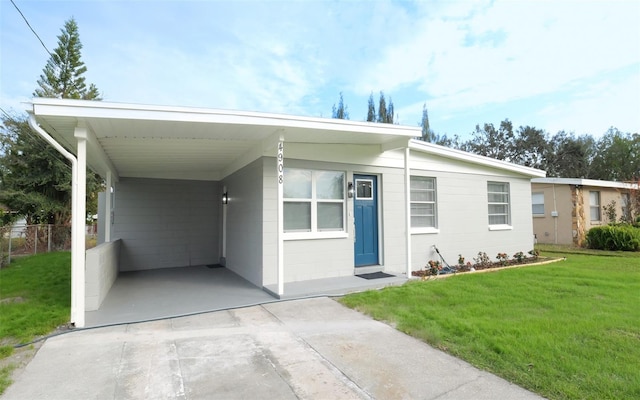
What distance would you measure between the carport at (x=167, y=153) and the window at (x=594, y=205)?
1277cm

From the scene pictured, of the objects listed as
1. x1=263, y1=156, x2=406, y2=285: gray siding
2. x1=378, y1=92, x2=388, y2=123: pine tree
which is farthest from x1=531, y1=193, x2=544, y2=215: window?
x1=378, y1=92, x2=388, y2=123: pine tree

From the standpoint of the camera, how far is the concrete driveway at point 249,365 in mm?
2777

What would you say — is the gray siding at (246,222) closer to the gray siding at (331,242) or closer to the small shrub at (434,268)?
the gray siding at (331,242)

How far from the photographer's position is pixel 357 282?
646 cm

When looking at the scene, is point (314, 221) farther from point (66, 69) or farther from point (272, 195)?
point (66, 69)

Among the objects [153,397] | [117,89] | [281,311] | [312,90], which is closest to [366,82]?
[312,90]

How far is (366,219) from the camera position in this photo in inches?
296

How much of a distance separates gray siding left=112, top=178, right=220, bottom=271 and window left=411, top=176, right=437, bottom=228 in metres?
5.33

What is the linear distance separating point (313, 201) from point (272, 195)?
0.91 meters

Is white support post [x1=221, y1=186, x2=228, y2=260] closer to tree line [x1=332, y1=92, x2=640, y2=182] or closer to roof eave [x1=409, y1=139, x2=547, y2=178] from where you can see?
roof eave [x1=409, y1=139, x2=547, y2=178]

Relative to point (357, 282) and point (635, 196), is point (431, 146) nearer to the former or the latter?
point (357, 282)

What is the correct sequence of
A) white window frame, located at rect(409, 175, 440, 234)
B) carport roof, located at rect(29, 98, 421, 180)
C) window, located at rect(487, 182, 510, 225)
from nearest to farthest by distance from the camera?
carport roof, located at rect(29, 98, 421, 180), white window frame, located at rect(409, 175, 440, 234), window, located at rect(487, 182, 510, 225)

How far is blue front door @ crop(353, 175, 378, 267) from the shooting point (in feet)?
24.2

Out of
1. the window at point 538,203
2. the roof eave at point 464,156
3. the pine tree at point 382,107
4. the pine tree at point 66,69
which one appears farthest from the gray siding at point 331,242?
the pine tree at point 382,107
